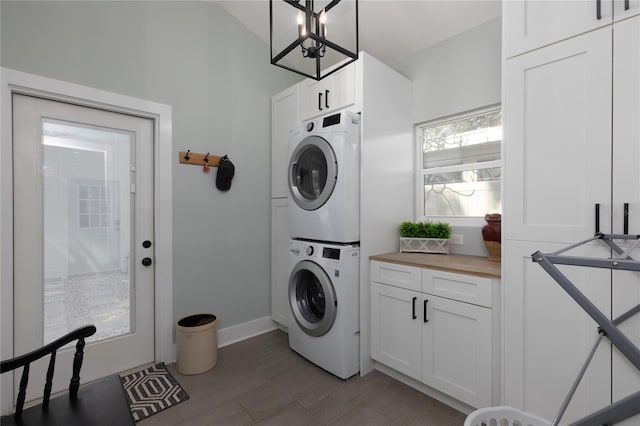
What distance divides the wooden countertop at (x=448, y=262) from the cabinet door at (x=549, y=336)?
0.17 m

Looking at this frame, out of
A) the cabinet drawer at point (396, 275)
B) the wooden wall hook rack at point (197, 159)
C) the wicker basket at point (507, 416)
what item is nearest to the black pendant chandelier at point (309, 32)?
the cabinet drawer at point (396, 275)

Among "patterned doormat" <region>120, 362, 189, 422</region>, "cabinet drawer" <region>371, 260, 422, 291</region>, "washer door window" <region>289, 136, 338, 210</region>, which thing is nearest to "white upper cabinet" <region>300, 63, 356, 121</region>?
"washer door window" <region>289, 136, 338, 210</region>

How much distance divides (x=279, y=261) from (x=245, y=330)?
716mm

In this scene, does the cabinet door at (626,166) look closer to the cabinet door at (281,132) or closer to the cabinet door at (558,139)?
the cabinet door at (558,139)

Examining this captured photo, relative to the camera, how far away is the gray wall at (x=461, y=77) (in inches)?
87.2

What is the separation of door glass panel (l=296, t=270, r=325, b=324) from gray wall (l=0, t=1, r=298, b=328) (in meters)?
0.69

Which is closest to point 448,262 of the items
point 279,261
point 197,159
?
point 279,261

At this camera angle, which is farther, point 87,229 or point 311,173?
point 311,173

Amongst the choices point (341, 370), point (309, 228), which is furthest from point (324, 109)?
point (341, 370)

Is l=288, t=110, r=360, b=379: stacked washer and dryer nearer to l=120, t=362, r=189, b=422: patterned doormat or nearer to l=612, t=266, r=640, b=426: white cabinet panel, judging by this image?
l=120, t=362, r=189, b=422: patterned doormat

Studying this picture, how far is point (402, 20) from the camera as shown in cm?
243

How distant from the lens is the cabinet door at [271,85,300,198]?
2.78 meters

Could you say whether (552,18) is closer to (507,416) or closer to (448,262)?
(448,262)

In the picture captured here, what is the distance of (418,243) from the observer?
92.8 inches
